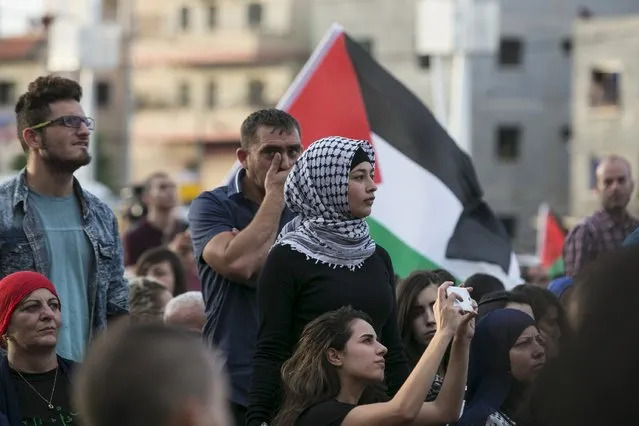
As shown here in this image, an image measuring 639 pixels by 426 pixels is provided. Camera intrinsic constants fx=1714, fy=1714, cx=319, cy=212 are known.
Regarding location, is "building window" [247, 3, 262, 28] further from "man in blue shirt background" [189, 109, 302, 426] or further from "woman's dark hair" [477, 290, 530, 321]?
"man in blue shirt background" [189, 109, 302, 426]

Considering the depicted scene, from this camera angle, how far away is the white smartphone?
5.65m

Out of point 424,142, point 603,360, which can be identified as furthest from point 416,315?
point 603,360

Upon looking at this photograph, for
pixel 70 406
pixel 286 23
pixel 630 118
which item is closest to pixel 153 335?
pixel 70 406

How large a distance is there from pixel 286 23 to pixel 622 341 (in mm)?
64198

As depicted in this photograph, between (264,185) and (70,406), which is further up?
(264,185)

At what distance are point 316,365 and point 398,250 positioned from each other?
411 centimetres

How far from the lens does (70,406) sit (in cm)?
645

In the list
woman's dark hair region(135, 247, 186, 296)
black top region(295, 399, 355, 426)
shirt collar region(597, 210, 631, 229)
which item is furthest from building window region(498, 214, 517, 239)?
black top region(295, 399, 355, 426)

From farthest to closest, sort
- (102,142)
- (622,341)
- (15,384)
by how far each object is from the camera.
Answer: (102,142)
(15,384)
(622,341)

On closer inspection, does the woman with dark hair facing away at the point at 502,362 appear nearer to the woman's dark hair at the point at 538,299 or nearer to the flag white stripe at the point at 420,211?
the woman's dark hair at the point at 538,299

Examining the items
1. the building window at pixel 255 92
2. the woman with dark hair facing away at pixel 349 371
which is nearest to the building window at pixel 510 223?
the building window at pixel 255 92

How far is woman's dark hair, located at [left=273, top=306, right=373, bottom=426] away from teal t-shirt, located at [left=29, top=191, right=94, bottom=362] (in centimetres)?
133

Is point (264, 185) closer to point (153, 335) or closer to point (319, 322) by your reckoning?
point (319, 322)

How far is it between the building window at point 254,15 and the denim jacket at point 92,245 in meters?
60.9
